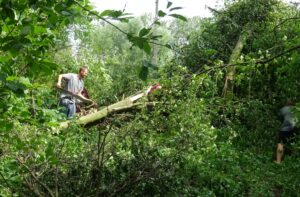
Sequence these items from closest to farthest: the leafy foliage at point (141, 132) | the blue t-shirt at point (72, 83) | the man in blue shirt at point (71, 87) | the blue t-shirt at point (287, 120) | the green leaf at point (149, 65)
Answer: the green leaf at point (149, 65) < the leafy foliage at point (141, 132) < the man in blue shirt at point (71, 87) < the blue t-shirt at point (72, 83) < the blue t-shirt at point (287, 120)

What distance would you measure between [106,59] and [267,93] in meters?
6.91

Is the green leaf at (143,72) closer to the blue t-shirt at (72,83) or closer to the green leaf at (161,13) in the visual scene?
the green leaf at (161,13)

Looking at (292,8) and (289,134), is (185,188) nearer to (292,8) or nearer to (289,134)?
(289,134)

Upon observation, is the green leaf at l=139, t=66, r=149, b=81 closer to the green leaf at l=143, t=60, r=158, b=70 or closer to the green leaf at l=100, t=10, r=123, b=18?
the green leaf at l=143, t=60, r=158, b=70

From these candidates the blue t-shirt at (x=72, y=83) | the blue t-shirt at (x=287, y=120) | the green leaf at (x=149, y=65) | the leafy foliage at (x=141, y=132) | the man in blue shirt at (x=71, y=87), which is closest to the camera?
the green leaf at (x=149, y=65)

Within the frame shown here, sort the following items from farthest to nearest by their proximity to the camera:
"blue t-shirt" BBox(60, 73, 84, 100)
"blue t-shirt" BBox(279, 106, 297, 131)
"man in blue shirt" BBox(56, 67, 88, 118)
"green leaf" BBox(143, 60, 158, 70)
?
1. "blue t-shirt" BBox(279, 106, 297, 131)
2. "blue t-shirt" BBox(60, 73, 84, 100)
3. "man in blue shirt" BBox(56, 67, 88, 118)
4. "green leaf" BBox(143, 60, 158, 70)

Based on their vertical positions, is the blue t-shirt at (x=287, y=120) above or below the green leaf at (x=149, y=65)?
below

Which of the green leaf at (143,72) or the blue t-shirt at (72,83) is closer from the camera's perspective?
the green leaf at (143,72)

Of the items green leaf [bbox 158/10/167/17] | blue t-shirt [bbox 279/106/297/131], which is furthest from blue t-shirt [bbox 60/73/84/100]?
green leaf [bbox 158/10/167/17]

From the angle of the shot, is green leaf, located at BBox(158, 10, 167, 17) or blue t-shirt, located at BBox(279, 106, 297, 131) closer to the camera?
green leaf, located at BBox(158, 10, 167, 17)

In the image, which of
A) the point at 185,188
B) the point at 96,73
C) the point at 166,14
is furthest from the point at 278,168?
the point at 166,14

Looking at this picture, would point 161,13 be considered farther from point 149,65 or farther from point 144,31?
point 149,65

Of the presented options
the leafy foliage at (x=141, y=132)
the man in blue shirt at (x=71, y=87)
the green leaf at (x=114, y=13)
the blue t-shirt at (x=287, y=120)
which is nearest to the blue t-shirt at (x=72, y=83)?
the man in blue shirt at (x=71, y=87)

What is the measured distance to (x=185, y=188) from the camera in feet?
19.1
